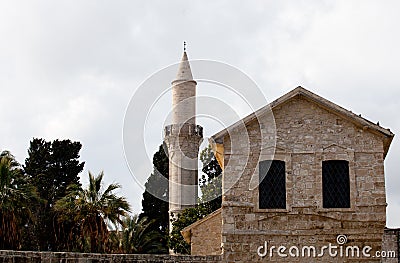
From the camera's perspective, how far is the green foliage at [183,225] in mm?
33719

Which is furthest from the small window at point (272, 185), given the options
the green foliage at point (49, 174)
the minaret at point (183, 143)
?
the green foliage at point (49, 174)

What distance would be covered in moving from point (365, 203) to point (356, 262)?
5.73 ft

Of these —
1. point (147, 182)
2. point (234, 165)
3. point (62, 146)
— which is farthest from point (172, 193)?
point (234, 165)

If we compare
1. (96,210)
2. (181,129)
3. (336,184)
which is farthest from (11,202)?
(181,129)

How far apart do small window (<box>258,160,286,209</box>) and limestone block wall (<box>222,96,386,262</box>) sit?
181mm

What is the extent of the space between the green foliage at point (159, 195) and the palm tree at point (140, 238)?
0.50 meters

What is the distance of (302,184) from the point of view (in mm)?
18922

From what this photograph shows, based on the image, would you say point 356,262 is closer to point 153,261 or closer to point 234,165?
point 234,165

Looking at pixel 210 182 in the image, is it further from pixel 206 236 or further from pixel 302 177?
pixel 302 177

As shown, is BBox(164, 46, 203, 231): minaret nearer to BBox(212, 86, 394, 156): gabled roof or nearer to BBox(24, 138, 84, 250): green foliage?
BBox(24, 138, 84, 250): green foliage

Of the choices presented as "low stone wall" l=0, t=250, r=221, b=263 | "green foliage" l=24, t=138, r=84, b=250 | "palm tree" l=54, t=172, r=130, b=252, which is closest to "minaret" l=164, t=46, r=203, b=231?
"green foliage" l=24, t=138, r=84, b=250

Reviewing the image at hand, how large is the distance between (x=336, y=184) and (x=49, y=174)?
96.5 ft

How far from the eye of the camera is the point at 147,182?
46.0m

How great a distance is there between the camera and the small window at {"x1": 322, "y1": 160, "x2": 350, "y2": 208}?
1886cm
